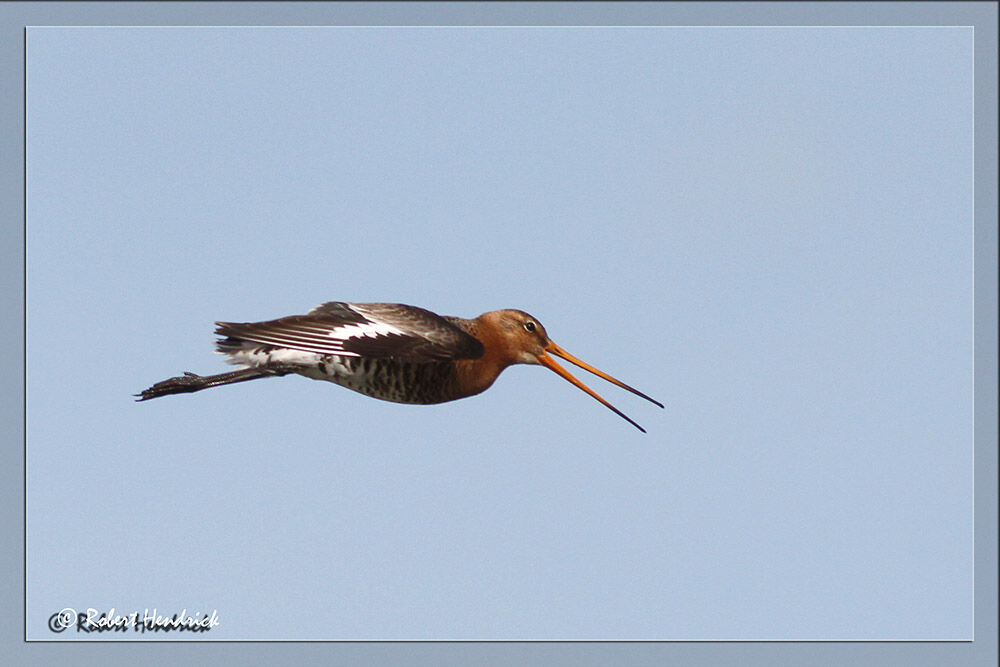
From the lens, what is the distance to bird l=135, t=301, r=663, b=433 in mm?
9375

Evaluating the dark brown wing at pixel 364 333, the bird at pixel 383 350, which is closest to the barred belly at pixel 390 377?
the bird at pixel 383 350

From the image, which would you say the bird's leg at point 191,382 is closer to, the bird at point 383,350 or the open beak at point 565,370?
the bird at point 383,350

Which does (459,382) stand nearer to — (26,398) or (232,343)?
(232,343)

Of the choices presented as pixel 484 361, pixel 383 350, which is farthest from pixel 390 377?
pixel 484 361

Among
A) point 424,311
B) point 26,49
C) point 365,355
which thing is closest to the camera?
point 365,355

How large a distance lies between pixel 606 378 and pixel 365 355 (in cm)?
254

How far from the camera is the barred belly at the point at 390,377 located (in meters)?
9.77

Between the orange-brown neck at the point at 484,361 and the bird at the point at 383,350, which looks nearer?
the bird at the point at 383,350

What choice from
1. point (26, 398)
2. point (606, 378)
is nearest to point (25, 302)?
point (26, 398)

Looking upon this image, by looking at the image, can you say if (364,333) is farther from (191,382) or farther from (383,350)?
(191,382)

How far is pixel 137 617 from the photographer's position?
9906 mm

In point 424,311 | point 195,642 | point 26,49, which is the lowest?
point 195,642

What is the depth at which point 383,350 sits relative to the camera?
943 centimetres

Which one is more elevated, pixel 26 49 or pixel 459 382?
pixel 26 49
